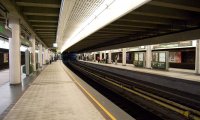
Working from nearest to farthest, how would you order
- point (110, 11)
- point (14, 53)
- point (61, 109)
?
point (61, 109), point (110, 11), point (14, 53)

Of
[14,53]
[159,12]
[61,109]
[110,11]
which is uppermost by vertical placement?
[110,11]

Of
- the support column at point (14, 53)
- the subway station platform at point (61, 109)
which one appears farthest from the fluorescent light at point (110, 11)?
the support column at point (14, 53)

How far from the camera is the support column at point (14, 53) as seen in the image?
895 cm

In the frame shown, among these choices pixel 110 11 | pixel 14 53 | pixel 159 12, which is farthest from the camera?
pixel 14 53

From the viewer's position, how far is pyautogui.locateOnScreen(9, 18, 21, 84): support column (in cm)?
895

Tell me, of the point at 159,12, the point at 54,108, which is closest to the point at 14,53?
the point at 54,108

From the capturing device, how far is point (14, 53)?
9000 mm

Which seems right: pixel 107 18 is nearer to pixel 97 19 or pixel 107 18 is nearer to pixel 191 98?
pixel 97 19

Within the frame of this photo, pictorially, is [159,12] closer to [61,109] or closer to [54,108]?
[61,109]

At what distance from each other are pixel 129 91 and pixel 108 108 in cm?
576

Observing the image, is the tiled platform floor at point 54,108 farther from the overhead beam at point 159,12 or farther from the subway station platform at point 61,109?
the overhead beam at point 159,12

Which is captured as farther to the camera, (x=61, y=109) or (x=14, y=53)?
(x=14, y=53)

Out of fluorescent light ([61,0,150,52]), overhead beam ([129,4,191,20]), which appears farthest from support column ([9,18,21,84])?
overhead beam ([129,4,191,20])

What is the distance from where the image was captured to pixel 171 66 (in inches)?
780
